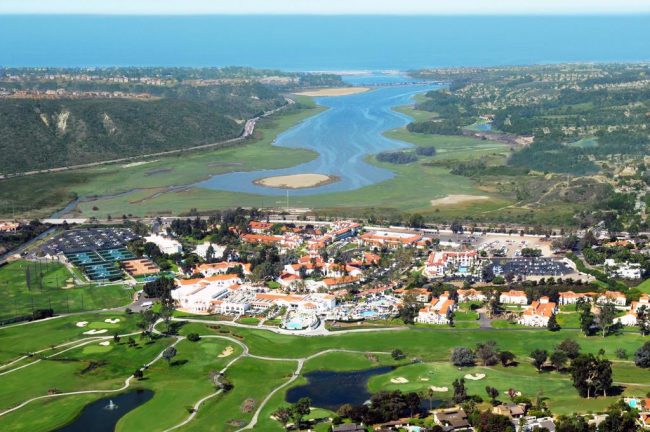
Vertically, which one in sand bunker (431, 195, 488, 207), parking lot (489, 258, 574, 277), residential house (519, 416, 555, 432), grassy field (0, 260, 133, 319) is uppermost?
sand bunker (431, 195, 488, 207)

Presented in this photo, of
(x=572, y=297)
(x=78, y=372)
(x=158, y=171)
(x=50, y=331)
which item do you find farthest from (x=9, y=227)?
(x=572, y=297)

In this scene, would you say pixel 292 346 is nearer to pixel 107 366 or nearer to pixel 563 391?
pixel 107 366

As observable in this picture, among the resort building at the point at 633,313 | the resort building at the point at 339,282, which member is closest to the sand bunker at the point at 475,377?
the resort building at the point at 633,313

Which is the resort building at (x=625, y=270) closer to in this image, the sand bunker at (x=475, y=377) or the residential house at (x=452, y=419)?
the sand bunker at (x=475, y=377)

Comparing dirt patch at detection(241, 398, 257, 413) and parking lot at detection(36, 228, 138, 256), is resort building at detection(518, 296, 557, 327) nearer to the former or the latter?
dirt patch at detection(241, 398, 257, 413)

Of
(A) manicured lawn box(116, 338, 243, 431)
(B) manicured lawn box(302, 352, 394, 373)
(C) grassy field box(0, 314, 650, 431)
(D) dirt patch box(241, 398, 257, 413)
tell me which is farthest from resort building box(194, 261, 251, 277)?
(D) dirt patch box(241, 398, 257, 413)
